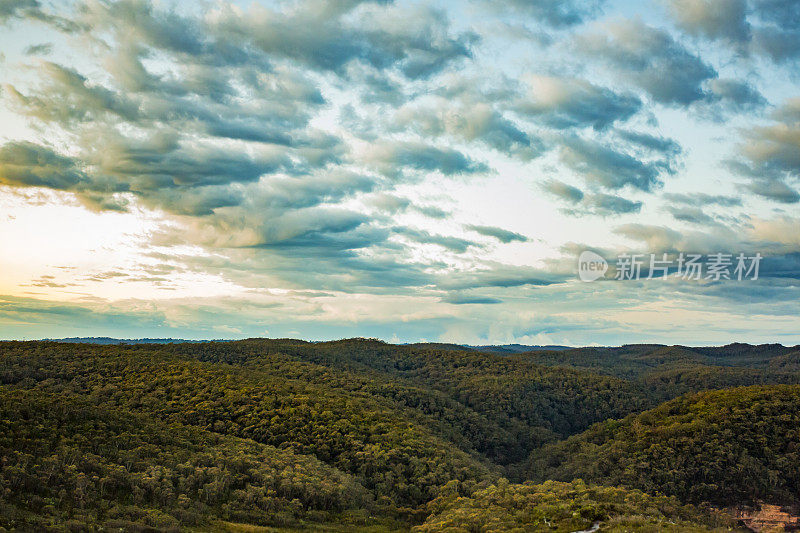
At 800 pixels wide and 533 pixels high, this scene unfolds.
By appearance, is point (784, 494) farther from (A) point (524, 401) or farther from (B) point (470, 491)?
(A) point (524, 401)

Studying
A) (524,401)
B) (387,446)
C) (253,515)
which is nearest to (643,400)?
(524,401)

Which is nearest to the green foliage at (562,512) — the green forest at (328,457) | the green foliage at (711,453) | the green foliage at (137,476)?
the green forest at (328,457)

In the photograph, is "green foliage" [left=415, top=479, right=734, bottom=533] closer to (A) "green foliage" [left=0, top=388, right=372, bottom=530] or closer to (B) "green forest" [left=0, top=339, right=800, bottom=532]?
(B) "green forest" [left=0, top=339, right=800, bottom=532]

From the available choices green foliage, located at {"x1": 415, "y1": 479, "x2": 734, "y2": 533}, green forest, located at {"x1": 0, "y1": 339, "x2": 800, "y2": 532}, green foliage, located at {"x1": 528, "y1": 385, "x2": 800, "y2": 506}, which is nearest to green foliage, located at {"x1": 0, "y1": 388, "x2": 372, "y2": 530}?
green forest, located at {"x1": 0, "y1": 339, "x2": 800, "y2": 532}

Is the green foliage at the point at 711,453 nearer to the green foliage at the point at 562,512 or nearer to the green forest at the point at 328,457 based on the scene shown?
the green forest at the point at 328,457

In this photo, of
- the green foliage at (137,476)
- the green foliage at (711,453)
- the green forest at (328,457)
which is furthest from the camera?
the green foliage at (711,453)

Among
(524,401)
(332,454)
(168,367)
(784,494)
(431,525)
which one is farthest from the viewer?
(524,401)
